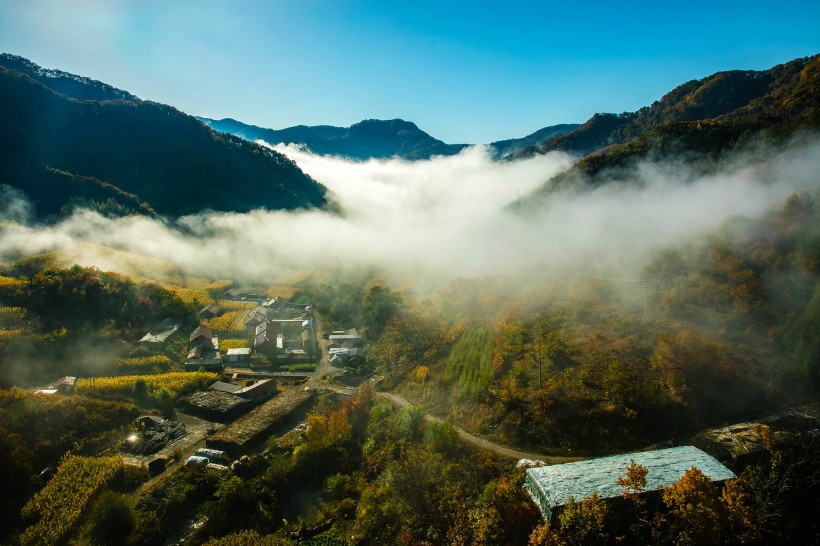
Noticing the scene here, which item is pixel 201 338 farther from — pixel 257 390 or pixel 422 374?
pixel 422 374

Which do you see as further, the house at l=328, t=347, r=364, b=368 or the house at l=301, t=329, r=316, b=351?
the house at l=301, t=329, r=316, b=351

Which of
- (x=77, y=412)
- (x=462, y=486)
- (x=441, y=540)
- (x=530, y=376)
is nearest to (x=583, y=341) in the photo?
(x=530, y=376)

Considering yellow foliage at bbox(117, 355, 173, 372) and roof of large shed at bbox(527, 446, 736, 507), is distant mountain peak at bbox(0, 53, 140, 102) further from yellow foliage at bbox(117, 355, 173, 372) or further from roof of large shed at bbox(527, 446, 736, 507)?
roof of large shed at bbox(527, 446, 736, 507)

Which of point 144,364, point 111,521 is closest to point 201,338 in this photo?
point 144,364

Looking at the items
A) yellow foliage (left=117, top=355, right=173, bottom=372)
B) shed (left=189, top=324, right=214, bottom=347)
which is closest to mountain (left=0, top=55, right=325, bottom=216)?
shed (left=189, top=324, right=214, bottom=347)

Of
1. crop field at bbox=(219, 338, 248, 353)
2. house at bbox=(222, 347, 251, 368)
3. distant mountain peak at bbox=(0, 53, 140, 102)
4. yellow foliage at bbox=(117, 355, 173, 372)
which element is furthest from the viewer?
distant mountain peak at bbox=(0, 53, 140, 102)

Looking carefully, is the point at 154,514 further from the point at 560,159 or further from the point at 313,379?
the point at 560,159
